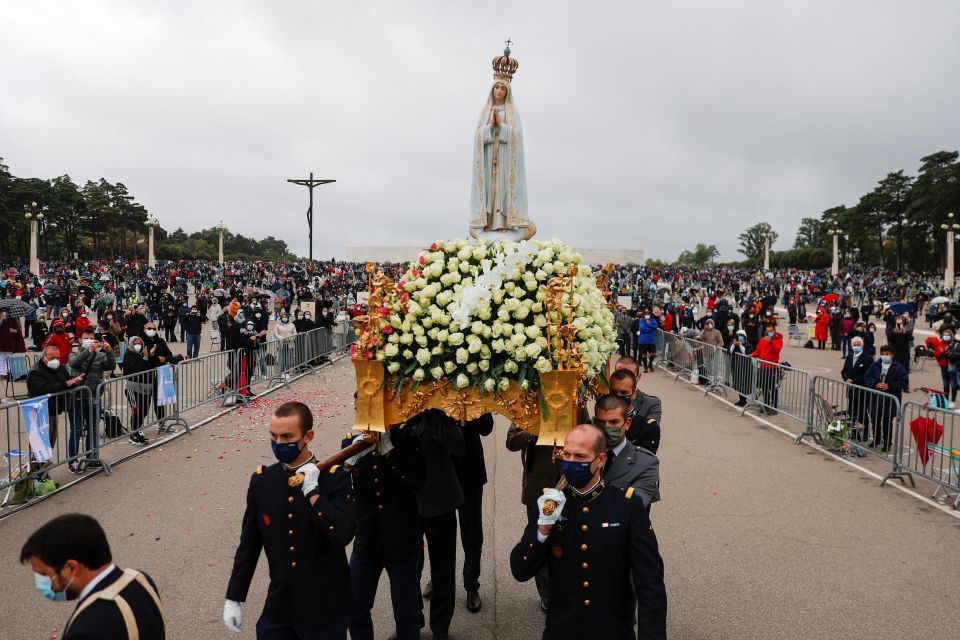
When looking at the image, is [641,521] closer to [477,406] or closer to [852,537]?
[477,406]

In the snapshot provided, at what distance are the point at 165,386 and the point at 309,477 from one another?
8.24 meters

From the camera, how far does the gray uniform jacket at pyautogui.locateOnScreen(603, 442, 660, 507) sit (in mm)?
4035

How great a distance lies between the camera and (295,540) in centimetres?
349

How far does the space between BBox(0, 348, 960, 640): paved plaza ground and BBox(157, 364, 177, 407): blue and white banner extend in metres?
0.76

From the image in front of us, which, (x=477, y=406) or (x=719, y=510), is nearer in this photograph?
(x=477, y=406)

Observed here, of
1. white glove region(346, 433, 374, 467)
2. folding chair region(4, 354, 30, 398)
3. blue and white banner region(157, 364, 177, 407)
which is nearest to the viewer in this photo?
white glove region(346, 433, 374, 467)

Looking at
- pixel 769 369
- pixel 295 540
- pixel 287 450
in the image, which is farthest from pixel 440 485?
pixel 769 369

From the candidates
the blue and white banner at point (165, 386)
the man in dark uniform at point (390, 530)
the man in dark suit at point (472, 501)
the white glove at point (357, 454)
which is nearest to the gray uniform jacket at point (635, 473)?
the man in dark uniform at point (390, 530)

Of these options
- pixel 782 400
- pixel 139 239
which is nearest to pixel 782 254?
pixel 139 239

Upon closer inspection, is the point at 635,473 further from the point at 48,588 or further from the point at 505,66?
the point at 505,66

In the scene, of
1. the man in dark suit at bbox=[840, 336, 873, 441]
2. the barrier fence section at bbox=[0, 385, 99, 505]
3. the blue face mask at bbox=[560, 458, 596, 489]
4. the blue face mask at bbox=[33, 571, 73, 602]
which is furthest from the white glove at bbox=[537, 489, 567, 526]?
the man in dark suit at bbox=[840, 336, 873, 441]

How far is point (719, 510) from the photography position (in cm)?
741

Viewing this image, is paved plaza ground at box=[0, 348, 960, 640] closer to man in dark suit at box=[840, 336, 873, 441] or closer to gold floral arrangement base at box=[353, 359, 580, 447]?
man in dark suit at box=[840, 336, 873, 441]

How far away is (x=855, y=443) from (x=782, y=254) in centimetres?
9663
